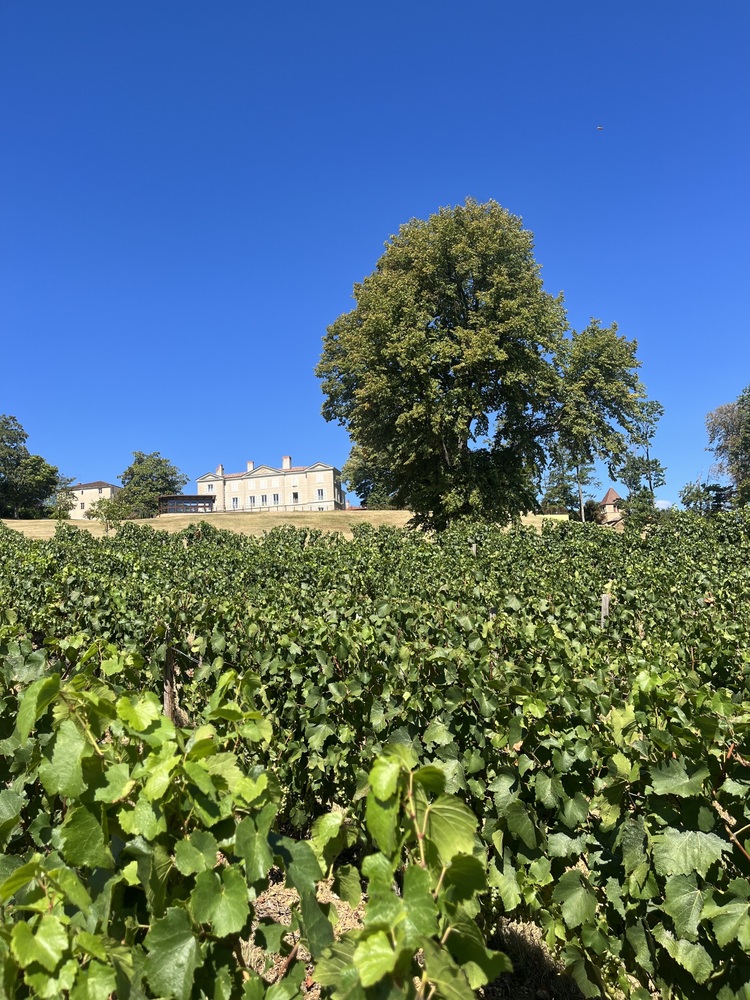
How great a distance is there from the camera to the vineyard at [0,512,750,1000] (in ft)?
3.36

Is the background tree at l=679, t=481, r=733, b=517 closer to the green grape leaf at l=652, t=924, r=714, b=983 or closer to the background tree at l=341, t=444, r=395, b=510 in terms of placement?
the background tree at l=341, t=444, r=395, b=510

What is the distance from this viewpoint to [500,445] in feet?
86.1

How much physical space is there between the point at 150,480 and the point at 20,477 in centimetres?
2558

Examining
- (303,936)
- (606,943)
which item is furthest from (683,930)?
(303,936)

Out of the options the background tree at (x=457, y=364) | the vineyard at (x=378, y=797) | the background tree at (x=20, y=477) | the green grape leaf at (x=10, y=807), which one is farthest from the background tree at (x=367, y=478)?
the background tree at (x=20, y=477)

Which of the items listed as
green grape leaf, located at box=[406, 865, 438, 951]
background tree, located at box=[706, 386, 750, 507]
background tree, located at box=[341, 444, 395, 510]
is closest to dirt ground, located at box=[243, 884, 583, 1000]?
green grape leaf, located at box=[406, 865, 438, 951]

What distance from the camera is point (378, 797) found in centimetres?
99

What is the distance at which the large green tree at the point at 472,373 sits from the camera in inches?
902

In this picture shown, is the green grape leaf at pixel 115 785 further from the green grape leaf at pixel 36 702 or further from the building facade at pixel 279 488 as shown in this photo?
the building facade at pixel 279 488

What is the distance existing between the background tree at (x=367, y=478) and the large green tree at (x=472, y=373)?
110cm

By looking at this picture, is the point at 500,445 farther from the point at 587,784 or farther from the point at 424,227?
the point at 587,784

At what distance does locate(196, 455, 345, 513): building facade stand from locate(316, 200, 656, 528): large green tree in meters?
61.8

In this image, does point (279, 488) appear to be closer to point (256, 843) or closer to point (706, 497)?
point (706, 497)

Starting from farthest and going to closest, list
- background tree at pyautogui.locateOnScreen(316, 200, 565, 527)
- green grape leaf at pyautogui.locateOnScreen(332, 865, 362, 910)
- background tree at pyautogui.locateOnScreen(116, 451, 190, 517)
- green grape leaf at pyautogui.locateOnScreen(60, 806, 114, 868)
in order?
background tree at pyautogui.locateOnScreen(116, 451, 190, 517), background tree at pyautogui.locateOnScreen(316, 200, 565, 527), green grape leaf at pyautogui.locateOnScreen(332, 865, 362, 910), green grape leaf at pyautogui.locateOnScreen(60, 806, 114, 868)
